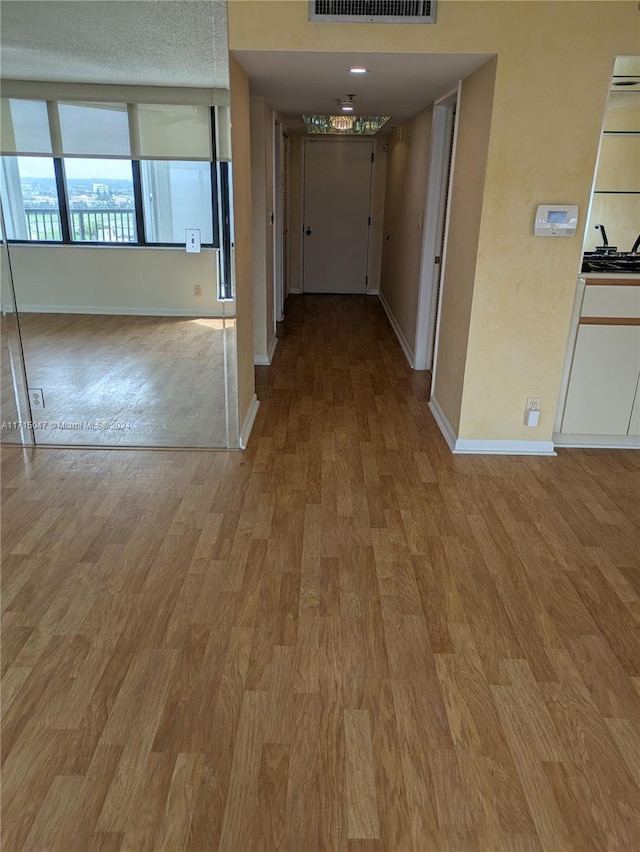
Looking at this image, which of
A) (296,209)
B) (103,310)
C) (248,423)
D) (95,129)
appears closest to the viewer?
(95,129)

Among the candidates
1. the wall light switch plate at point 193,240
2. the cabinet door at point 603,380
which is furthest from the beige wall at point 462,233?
the wall light switch plate at point 193,240

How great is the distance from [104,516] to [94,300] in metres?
1.37

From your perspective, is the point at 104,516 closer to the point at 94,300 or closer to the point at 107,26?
the point at 94,300

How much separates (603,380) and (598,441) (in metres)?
0.43

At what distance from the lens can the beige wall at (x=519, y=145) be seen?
2.96 metres

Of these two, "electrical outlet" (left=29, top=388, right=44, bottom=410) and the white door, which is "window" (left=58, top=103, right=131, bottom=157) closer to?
"electrical outlet" (left=29, top=388, right=44, bottom=410)

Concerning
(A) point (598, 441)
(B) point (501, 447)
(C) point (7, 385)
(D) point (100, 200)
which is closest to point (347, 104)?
(D) point (100, 200)

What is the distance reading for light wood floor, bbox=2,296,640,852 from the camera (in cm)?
164

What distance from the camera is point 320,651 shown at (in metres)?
2.21

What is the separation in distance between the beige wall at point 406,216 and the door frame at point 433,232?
153 millimetres

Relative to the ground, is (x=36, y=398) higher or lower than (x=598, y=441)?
higher

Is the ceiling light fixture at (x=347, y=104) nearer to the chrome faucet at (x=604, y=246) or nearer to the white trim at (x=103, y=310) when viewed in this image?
the chrome faucet at (x=604, y=246)

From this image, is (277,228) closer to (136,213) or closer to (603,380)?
(136,213)

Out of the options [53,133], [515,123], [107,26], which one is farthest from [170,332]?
[515,123]
